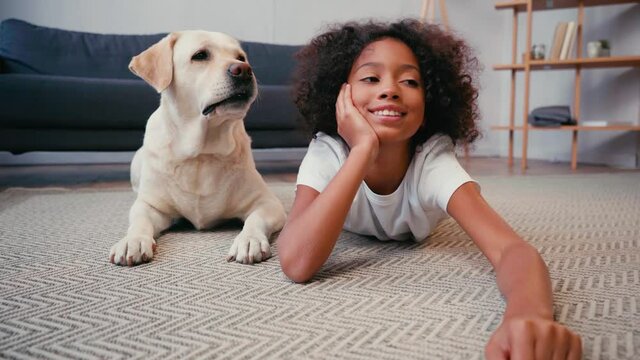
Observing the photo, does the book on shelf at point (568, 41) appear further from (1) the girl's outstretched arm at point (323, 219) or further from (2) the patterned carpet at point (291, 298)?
(1) the girl's outstretched arm at point (323, 219)

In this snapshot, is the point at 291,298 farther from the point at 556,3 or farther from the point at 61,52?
the point at 556,3

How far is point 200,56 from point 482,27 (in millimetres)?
4650

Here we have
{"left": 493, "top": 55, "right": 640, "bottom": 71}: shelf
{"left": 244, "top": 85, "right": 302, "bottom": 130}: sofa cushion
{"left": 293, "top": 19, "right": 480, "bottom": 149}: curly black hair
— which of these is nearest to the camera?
{"left": 293, "top": 19, "right": 480, "bottom": 149}: curly black hair

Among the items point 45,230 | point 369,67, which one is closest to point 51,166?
point 45,230

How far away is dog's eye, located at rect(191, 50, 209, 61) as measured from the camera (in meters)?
1.37

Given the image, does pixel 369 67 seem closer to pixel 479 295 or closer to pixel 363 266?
pixel 363 266

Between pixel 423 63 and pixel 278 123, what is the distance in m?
2.01

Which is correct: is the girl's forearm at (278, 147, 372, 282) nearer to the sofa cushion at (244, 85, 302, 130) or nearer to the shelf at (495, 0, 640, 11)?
the sofa cushion at (244, 85, 302, 130)

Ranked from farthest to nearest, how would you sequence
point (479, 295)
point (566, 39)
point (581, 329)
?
point (566, 39) < point (479, 295) < point (581, 329)

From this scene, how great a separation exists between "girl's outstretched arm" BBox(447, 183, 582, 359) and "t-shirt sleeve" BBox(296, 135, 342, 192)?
0.30 meters

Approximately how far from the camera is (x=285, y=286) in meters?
0.93

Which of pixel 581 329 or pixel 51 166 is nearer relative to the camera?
pixel 581 329

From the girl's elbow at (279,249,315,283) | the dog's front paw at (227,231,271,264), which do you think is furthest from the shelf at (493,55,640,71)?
the girl's elbow at (279,249,315,283)

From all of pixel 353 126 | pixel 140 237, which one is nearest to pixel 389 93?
pixel 353 126
